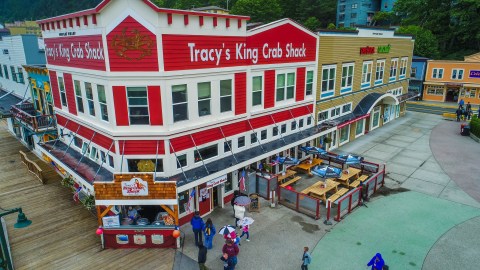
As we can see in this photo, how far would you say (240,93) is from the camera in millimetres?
18094

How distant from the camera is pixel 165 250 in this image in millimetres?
14250

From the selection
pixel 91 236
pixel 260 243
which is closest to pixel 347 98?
pixel 260 243

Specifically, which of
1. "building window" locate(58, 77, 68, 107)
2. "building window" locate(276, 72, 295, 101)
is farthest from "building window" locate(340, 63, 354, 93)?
"building window" locate(58, 77, 68, 107)

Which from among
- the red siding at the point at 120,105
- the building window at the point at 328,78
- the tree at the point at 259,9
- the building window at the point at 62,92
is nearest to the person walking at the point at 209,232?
the red siding at the point at 120,105

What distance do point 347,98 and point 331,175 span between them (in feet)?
39.8

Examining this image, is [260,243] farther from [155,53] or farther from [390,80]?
[390,80]

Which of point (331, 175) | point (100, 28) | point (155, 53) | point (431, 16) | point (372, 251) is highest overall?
point (431, 16)

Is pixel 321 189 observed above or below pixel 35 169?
below

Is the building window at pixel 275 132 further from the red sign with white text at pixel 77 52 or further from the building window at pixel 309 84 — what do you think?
the red sign with white text at pixel 77 52

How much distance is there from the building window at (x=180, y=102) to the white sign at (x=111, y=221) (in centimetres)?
526

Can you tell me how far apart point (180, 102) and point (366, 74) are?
21839mm

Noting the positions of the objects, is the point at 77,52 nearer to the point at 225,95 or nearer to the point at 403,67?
the point at 225,95

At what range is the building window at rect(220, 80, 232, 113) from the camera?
1703cm

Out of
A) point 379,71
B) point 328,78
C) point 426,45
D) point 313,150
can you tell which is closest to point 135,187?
point 313,150
